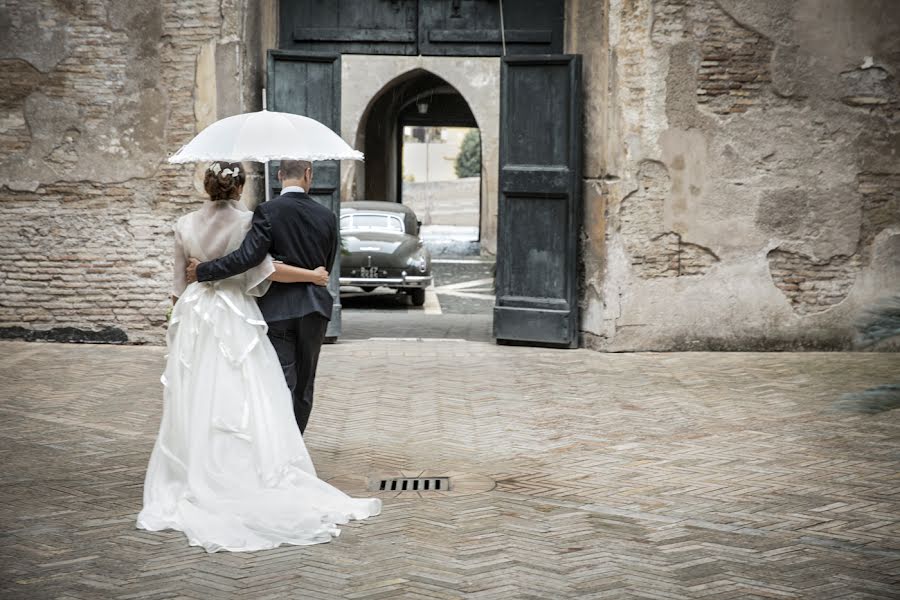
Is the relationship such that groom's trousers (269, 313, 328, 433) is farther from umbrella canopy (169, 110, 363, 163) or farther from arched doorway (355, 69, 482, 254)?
arched doorway (355, 69, 482, 254)

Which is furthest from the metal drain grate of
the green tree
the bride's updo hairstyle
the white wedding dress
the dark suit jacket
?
the green tree

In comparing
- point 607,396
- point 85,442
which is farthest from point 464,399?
point 85,442

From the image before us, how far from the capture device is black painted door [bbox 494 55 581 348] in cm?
1065

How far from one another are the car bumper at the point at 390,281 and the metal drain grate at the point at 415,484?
353 inches

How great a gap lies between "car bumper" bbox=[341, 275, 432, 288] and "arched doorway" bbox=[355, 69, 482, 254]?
10.6 meters

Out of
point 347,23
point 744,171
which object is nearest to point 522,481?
point 744,171

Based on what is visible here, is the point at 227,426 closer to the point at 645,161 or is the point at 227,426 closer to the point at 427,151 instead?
the point at 645,161

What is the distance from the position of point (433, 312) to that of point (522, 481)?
849 centimetres

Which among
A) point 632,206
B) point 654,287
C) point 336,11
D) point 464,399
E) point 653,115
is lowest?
point 464,399

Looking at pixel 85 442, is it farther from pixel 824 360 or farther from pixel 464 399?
pixel 824 360

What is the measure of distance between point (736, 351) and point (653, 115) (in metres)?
2.37

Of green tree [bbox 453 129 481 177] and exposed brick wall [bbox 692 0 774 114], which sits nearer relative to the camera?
exposed brick wall [bbox 692 0 774 114]

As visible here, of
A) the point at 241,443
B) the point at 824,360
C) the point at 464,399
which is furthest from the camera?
the point at 824,360

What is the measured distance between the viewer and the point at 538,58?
10633 mm
